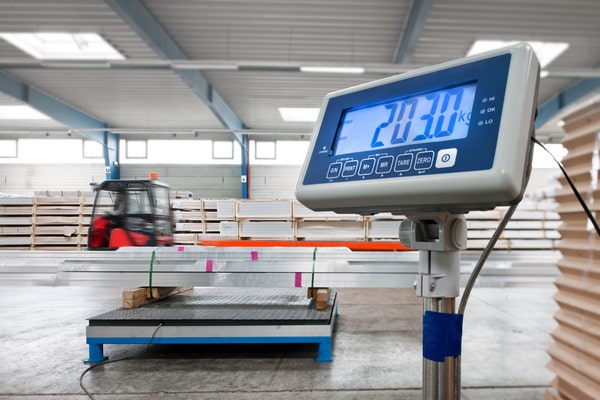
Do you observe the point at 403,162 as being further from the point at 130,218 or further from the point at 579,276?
the point at 130,218

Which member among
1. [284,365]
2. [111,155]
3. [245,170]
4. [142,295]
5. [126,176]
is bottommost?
[284,365]

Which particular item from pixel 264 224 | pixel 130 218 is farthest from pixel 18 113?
pixel 264 224

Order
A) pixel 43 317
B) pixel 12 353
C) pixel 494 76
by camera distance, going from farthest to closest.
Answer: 1. pixel 43 317
2. pixel 12 353
3. pixel 494 76

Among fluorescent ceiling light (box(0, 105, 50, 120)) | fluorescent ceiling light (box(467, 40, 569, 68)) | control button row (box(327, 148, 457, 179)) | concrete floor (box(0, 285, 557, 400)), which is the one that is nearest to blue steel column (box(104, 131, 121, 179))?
fluorescent ceiling light (box(0, 105, 50, 120))

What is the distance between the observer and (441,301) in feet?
3.15

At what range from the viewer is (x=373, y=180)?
879 millimetres

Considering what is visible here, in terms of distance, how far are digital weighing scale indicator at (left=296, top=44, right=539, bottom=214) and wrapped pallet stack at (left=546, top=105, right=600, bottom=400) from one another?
1.23m

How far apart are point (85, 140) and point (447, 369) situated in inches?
714

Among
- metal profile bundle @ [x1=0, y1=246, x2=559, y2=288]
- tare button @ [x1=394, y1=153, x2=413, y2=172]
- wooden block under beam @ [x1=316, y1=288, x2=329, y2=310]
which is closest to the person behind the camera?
tare button @ [x1=394, y1=153, x2=413, y2=172]

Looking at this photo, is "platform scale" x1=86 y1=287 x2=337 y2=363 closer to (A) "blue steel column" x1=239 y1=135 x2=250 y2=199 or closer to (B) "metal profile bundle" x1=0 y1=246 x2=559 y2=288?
(B) "metal profile bundle" x1=0 y1=246 x2=559 y2=288

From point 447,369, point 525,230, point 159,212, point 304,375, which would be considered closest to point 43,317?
point 159,212

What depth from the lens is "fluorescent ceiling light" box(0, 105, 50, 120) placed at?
13273 millimetres

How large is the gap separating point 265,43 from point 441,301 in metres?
8.66

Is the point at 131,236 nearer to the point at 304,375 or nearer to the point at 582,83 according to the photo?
the point at 304,375
